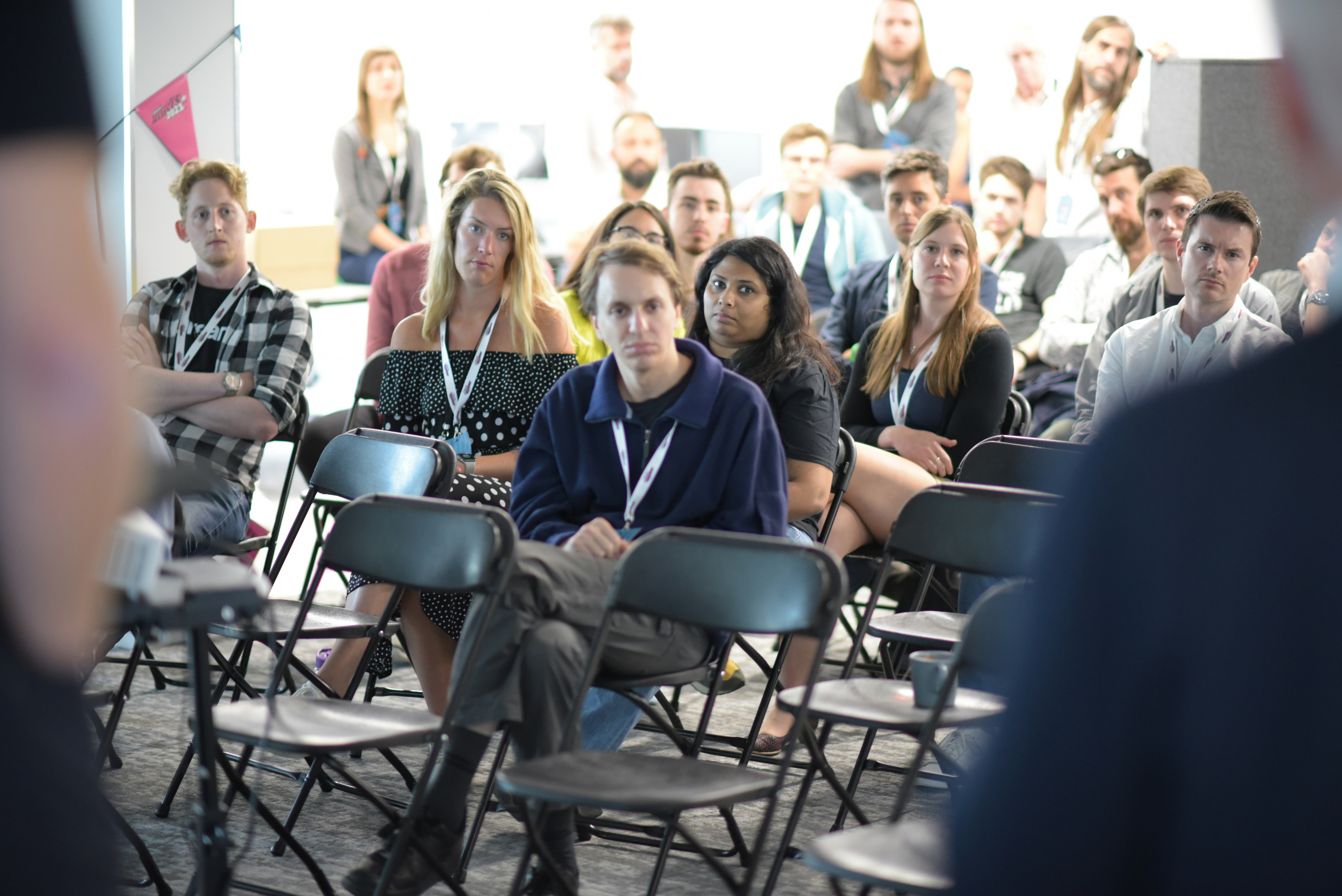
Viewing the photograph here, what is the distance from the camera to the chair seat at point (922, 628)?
284 centimetres

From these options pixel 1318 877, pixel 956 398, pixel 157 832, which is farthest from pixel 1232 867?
pixel 956 398

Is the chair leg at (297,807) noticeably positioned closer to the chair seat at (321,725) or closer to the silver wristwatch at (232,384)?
the chair seat at (321,725)

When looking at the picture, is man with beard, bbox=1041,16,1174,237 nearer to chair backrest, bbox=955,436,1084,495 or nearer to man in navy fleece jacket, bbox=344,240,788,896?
chair backrest, bbox=955,436,1084,495

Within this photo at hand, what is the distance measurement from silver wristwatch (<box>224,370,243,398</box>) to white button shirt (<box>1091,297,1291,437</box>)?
2527 mm

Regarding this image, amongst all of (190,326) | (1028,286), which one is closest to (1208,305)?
(1028,286)

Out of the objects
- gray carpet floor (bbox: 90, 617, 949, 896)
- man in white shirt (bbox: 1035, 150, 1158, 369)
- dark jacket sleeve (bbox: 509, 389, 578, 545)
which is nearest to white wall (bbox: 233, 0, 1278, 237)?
man in white shirt (bbox: 1035, 150, 1158, 369)

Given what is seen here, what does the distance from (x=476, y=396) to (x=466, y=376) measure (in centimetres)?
7

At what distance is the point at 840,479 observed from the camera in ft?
12.0

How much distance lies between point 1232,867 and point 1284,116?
0.25 m

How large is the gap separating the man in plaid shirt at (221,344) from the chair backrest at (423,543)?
1.16m

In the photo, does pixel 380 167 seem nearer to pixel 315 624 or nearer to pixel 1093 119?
pixel 1093 119

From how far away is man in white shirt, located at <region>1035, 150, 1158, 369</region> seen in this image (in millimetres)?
4957

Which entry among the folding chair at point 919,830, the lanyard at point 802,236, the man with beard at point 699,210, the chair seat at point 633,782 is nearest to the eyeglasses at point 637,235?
the man with beard at point 699,210

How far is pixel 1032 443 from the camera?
3494 mm
